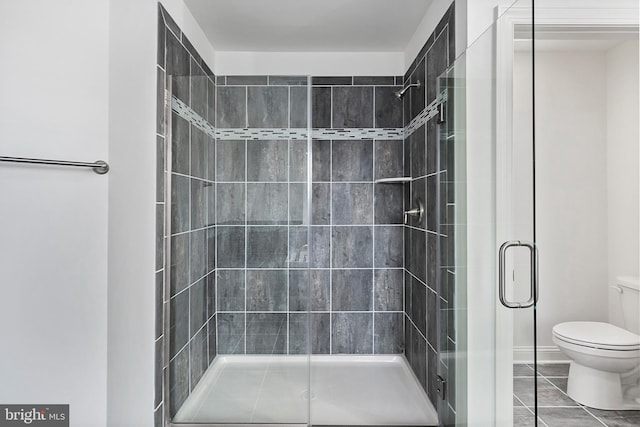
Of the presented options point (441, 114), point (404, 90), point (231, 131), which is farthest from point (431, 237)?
point (231, 131)

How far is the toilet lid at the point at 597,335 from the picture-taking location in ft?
3.63

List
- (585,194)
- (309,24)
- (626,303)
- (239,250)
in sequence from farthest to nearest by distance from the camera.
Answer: (309,24)
(239,250)
(585,194)
(626,303)

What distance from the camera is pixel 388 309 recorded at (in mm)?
3139

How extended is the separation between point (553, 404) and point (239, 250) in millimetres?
1416

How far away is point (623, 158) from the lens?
1113mm

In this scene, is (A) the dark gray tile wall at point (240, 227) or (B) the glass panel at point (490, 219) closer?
(B) the glass panel at point (490, 219)

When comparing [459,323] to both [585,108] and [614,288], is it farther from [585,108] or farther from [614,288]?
[585,108]

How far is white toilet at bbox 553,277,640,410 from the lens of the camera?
3.52 ft

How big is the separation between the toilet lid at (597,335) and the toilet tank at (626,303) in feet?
0.08

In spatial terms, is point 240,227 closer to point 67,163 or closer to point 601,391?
point 67,163

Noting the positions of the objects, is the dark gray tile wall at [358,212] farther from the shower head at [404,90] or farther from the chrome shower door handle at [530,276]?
the chrome shower door handle at [530,276]

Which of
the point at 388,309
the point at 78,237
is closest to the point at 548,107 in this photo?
the point at 78,237

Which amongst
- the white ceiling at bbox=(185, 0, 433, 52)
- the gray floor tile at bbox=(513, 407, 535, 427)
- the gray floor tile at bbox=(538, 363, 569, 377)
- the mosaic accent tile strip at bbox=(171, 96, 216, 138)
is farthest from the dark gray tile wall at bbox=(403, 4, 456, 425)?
the mosaic accent tile strip at bbox=(171, 96, 216, 138)

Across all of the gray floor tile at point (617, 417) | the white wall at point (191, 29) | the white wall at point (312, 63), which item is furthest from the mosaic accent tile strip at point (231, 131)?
the gray floor tile at point (617, 417)
